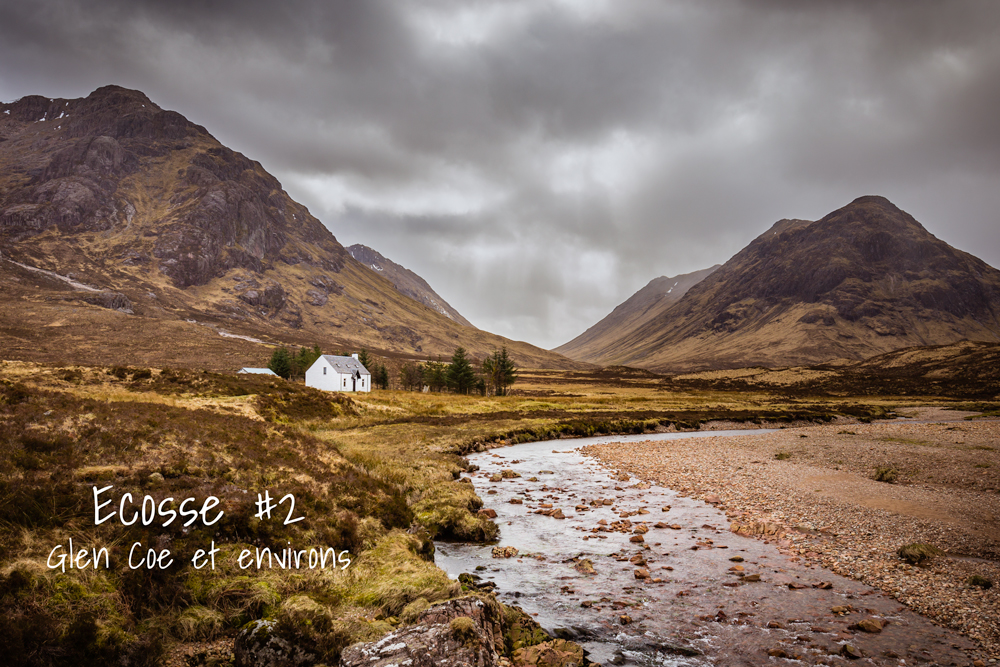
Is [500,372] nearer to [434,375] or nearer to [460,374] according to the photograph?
[460,374]

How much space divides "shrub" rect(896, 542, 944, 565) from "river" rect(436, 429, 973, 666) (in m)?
2.64

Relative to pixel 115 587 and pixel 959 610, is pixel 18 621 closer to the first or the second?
pixel 115 587

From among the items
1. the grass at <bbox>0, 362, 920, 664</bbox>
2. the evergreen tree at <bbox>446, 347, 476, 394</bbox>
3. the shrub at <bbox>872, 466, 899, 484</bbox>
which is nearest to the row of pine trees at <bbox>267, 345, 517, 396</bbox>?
the evergreen tree at <bbox>446, 347, 476, 394</bbox>

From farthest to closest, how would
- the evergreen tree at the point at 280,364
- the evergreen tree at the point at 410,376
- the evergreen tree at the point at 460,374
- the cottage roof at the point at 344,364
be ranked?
the evergreen tree at the point at 410,376 → the evergreen tree at the point at 280,364 → the evergreen tree at the point at 460,374 → the cottage roof at the point at 344,364

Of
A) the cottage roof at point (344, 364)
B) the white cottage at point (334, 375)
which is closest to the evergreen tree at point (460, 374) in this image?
the cottage roof at point (344, 364)

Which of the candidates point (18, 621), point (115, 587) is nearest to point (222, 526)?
point (115, 587)

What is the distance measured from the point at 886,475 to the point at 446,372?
310 feet

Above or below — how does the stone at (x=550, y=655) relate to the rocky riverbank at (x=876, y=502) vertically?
above

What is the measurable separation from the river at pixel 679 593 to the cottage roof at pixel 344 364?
75.1 m

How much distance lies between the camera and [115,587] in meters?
7.94

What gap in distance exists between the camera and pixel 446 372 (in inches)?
4451

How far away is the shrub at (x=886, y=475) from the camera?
24.2 m

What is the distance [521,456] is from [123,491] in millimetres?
29955

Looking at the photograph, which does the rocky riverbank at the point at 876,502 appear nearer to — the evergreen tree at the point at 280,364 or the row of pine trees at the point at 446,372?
the row of pine trees at the point at 446,372
